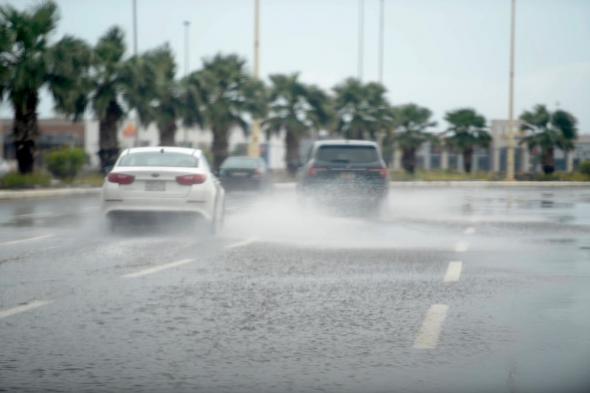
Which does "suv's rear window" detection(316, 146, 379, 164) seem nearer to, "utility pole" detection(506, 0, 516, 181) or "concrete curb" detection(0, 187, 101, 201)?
"concrete curb" detection(0, 187, 101, 201)

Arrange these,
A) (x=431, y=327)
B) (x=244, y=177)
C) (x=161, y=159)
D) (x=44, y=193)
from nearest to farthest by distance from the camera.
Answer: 1. (x=431, y=327)
2. (x=161, y=159)
3. (x=44, y=193)
4. (x=244, y=177)

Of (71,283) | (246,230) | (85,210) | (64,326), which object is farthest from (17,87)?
(64,326)

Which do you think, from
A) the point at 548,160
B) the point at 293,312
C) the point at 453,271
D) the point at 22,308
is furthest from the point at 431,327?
the point at 548,160

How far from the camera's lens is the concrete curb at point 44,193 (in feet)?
109

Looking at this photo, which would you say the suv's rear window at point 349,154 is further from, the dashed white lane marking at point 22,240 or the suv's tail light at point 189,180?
the dashed white lane marking at point 22,240

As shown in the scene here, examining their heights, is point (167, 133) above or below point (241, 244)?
above

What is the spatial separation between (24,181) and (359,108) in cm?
3321

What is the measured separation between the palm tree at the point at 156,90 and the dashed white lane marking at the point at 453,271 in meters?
34.9

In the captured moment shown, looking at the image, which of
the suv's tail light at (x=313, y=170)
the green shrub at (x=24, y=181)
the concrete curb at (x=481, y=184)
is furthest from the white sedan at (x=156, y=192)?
the concrete curb at (x=481, y=184)

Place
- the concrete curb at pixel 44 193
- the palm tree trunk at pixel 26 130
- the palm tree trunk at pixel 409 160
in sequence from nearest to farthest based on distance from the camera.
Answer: the concrete curb at pixel 44 193 → the palm tree trunk at pixel 26 130 → the palm tree trunk at pixel 409 160

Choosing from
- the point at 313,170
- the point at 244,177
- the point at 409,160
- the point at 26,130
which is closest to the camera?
the point at 313,170

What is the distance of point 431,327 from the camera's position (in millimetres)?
8312

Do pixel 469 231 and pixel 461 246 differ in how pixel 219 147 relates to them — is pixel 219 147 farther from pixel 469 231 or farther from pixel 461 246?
pixel 461 246

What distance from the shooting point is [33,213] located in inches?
942
